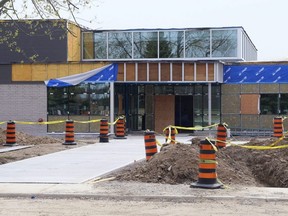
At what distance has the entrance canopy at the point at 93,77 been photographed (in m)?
32.4

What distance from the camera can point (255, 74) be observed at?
33.7 meters

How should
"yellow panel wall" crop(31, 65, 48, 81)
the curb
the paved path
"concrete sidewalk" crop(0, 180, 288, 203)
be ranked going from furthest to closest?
"yellow panel wall" crop(31, 65, 48, 81) → the paved path → "concrete sidewalk" crop(0, 180, 288, 203) → the curb

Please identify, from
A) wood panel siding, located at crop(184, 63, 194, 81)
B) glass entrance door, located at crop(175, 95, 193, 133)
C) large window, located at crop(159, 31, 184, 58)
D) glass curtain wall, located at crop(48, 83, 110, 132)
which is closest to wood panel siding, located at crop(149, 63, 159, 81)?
wood panel siding, located at crop(184, 63, 194, 81)

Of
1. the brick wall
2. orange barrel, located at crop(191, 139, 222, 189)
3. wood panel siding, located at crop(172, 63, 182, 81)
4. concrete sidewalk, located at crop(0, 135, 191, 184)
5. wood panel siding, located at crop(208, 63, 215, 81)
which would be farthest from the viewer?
the brick wall

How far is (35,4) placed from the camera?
61.7 ft

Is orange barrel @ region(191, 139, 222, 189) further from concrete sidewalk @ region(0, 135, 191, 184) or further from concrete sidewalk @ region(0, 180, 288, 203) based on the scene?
concrete sidewalk @ region(0, 135, 191, 184)

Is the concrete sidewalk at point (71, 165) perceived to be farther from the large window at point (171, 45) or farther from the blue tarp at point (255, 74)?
the large window at point (171, 45)

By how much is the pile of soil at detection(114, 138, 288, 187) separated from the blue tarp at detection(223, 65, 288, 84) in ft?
58.5

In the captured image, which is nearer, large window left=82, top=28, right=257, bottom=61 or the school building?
the school building

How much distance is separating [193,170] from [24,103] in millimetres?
22326

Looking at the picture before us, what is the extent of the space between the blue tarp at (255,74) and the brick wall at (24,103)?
1075 cm

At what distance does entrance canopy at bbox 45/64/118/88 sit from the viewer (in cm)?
3238

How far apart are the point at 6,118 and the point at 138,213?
25582mm

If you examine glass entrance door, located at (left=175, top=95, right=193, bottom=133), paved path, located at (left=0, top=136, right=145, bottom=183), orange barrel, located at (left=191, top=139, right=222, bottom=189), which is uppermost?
glass entrance door, located at (left=175, top=95, right=193, bottom=133)
